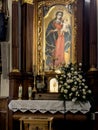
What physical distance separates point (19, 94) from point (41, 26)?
1721mm

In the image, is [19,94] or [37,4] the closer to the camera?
[19,94]

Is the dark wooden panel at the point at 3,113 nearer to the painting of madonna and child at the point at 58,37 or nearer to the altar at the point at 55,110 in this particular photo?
the altar at the point at 55,110

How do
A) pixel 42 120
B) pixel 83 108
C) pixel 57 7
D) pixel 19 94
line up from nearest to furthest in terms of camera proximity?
pixel 42 120 → pixel 83 108 → pixel 19 94 → pixel 57 7

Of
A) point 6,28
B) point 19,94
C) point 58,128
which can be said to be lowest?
point 58,128

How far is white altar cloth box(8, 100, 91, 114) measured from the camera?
27.0ft

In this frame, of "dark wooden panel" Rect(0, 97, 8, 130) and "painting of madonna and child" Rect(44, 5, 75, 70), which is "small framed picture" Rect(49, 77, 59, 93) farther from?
"dark wooden panel" Rect(0, 97, 8, 130)

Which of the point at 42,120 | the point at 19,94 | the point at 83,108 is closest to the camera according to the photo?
the point at 42,120

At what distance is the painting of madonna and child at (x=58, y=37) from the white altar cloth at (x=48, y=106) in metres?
1.13

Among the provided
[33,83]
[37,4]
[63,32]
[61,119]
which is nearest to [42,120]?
[61,119]

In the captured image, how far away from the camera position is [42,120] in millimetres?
7723

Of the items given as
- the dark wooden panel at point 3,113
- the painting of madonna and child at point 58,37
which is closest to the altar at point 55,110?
the dark wooden panel at point 3,113

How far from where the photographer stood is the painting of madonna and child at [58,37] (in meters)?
9.27

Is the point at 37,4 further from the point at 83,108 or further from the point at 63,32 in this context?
the point at 83,108

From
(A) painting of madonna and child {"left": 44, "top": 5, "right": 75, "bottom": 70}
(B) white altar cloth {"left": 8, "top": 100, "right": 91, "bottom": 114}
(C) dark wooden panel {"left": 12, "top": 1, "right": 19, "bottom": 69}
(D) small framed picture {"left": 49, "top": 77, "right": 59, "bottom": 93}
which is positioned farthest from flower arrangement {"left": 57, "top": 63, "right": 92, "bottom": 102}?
(C) dark wooden panel {"left": 12, "top": 1, "right": 19, "bottom": 69}
